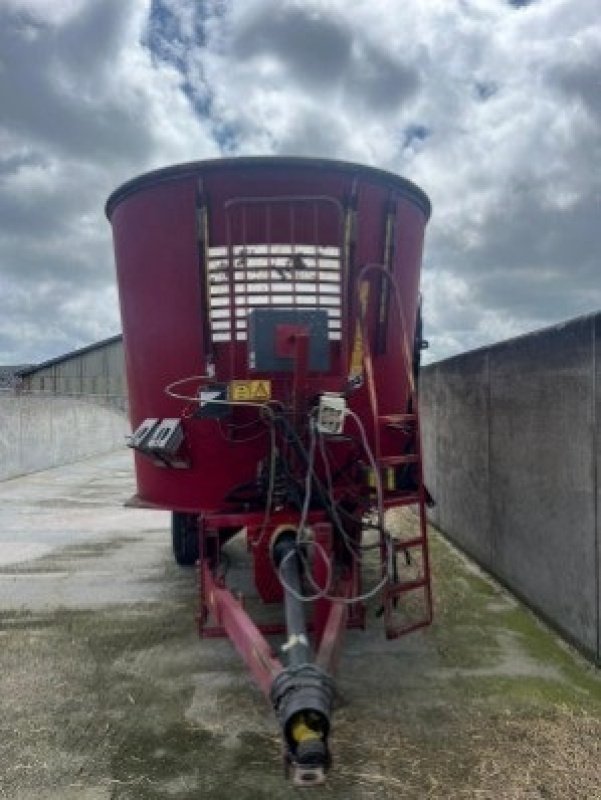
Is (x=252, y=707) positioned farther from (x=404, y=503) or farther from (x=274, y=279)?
(x=274, y=279)

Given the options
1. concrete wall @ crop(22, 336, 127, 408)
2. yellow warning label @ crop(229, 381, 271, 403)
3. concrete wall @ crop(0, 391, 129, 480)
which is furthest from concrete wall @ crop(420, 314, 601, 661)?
concrete wall @ crop(22, 336, 127, 408)

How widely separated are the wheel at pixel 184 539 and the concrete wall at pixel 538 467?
8.85 feet

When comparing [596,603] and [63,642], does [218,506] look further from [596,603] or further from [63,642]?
[596,603]

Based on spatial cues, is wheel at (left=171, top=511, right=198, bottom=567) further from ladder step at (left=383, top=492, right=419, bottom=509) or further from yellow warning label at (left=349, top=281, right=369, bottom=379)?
yellow warning label at (left=349, top=281, right=369, bottom=379)

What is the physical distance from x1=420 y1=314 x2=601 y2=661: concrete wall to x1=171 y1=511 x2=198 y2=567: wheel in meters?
2.70

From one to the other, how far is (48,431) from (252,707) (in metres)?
17.3

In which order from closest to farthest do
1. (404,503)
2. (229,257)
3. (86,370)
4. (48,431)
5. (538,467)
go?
(229,257), (404,503), (538,467), (48,431), (86,370)

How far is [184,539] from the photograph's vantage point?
709 cm

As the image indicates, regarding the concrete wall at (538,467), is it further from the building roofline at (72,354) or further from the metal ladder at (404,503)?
the building roofline at (72,354)

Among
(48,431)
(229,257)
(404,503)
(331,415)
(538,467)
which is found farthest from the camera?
(48,431)

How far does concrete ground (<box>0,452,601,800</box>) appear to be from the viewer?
319cm

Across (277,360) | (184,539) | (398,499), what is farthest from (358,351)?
(184,539)

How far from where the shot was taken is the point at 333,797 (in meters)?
3.04

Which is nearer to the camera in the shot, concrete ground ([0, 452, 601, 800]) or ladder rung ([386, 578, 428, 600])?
concrete ground ([0, 452, 601, 800])
